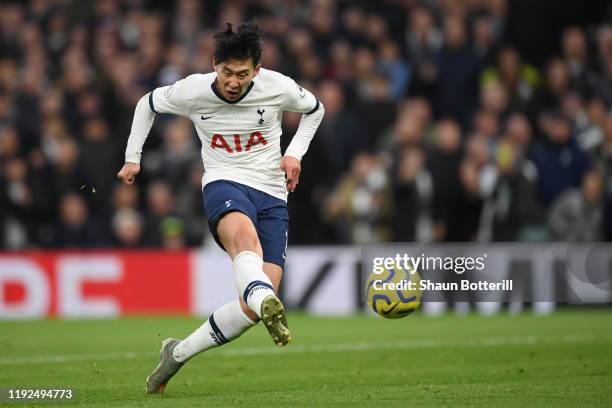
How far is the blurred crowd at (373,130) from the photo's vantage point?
16766 millimetres

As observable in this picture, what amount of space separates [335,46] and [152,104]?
10275 mm

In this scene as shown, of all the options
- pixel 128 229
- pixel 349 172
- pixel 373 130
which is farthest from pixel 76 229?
pixel 373 130

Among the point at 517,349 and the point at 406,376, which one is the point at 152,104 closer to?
the point at 406,376

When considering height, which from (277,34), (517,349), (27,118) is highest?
(277,34)

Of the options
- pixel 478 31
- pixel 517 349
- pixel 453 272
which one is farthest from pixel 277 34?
pixel 517 349

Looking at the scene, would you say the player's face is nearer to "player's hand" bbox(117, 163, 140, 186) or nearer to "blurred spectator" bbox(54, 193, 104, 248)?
"player's hand" bbox(117, 163, 140, 186)

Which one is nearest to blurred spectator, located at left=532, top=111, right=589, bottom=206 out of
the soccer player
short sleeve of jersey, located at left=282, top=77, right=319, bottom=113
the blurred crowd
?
the blurred crowd

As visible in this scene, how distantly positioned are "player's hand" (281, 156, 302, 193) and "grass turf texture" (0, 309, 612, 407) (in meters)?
1.39

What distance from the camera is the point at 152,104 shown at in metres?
9.00

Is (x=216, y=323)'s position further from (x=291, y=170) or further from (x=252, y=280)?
(x=291, y=170)

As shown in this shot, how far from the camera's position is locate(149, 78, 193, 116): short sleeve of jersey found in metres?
8.82

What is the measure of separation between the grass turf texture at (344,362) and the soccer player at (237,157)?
0.48m

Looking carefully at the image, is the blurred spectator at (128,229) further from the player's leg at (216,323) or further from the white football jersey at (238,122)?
the player's leg at (216,323)

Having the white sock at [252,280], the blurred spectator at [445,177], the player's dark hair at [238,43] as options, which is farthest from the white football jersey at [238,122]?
the blurred spectator at [445,177]
